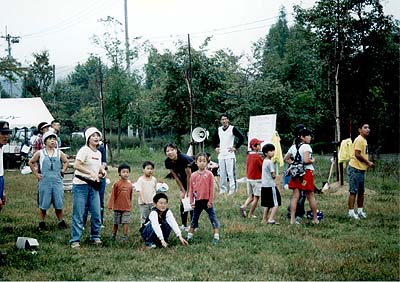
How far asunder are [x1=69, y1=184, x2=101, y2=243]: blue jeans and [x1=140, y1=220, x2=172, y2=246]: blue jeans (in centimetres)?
67

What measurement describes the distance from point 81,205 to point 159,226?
1.06 metres

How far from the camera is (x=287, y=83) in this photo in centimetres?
2436

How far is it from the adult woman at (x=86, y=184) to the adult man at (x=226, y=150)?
14.8 ft

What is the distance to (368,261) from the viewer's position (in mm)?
5949

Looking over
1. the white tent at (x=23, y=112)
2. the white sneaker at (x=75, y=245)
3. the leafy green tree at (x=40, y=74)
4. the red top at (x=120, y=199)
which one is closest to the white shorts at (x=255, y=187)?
the red top at (x=120, y=199)

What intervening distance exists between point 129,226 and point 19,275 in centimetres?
297

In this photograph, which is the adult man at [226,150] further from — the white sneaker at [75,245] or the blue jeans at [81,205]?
the white sneaker at [75,245]

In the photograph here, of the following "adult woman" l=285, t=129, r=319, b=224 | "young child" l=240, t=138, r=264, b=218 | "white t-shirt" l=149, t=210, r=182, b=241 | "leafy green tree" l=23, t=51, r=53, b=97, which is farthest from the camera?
"leafy green tree" l=23, t=51, r=53, b=97

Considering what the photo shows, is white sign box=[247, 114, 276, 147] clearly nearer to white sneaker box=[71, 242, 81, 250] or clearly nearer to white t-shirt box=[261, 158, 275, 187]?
white t-shirt box=[261, 158, 275, 187]

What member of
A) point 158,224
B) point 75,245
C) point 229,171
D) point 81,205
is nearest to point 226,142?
point 229,171

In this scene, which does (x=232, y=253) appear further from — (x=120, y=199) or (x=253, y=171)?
(x=253, y=171)

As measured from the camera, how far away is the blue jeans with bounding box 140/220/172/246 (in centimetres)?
706

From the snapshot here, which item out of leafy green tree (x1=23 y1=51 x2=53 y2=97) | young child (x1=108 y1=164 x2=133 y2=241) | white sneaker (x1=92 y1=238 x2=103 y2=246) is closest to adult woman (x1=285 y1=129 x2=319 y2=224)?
young child (x1=108 y1=164 x2=133 y2=241)

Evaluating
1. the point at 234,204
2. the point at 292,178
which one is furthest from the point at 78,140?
the point at 292,178
